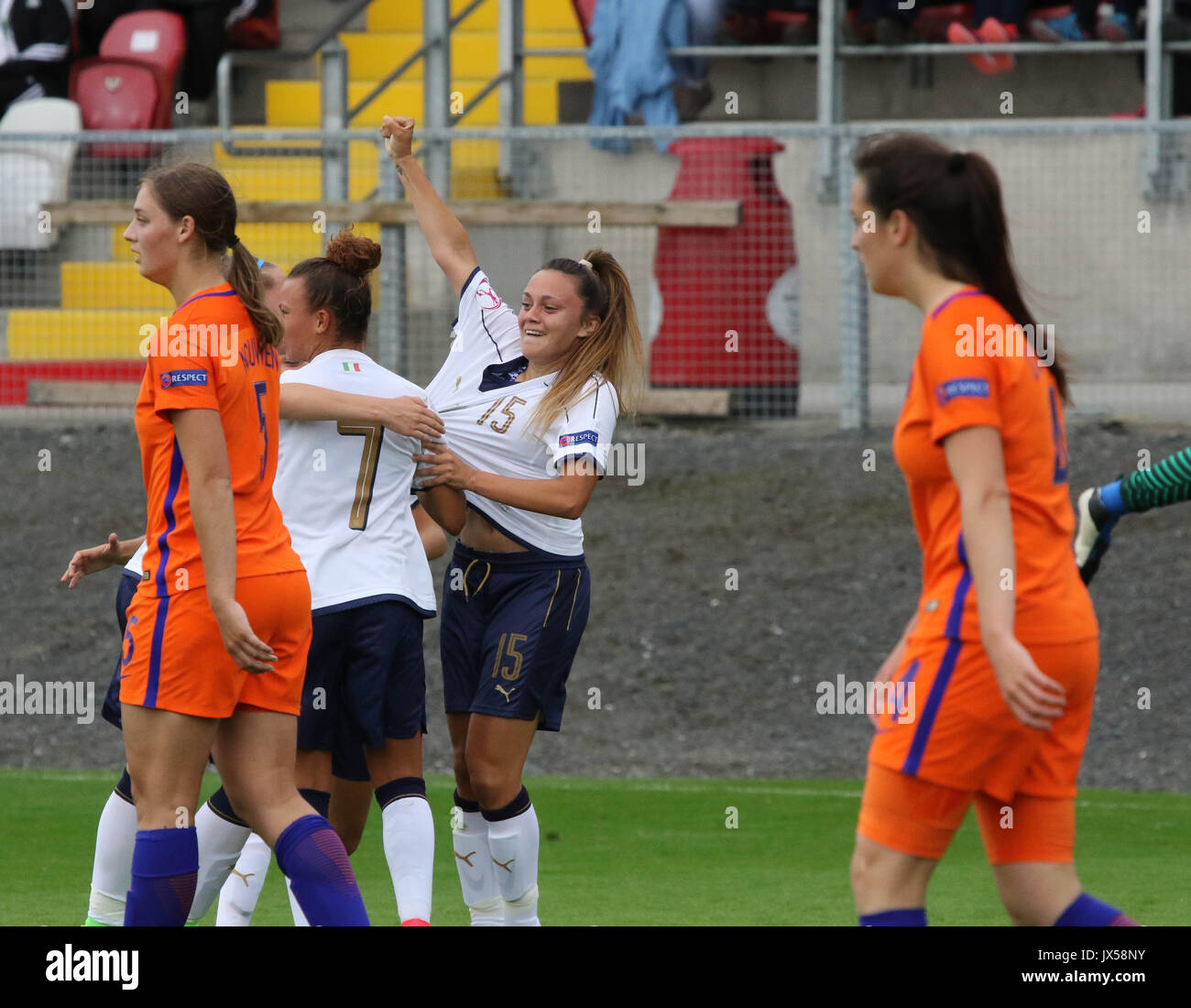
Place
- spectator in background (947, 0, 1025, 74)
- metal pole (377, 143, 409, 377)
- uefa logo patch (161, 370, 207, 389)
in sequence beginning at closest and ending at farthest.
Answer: uefa logo patch (161, 370, 207, 389), metal pole (377, 143, 409, 377), spectator in background (947, 0, 1025, 74)

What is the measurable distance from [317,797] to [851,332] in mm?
8139

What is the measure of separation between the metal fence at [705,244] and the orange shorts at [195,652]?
345 inches

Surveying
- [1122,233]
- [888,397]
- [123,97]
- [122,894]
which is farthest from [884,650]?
[123,97]

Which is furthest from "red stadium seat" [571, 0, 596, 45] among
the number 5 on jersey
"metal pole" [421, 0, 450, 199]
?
the number 5 on jersey

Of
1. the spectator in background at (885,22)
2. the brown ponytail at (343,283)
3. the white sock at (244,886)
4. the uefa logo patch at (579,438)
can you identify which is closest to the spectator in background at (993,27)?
the spectator in background at (885,22)

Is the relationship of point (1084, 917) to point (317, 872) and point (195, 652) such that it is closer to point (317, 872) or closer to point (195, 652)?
point (317, 872)

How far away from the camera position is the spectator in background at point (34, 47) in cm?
1711

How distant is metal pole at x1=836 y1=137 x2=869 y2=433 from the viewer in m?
12.8

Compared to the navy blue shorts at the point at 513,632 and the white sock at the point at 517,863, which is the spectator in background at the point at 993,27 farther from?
the white sock at the point at 517,863

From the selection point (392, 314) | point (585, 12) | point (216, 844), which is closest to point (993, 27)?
point (585, 12)

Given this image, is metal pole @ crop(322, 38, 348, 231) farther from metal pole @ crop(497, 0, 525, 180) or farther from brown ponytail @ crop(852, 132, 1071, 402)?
brown ponytail @ crop(852, 132, 1071, 402)

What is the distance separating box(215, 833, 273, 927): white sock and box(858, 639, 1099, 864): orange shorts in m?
2.33

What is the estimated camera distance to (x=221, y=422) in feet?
14.1

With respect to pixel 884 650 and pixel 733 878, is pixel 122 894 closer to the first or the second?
pixel 733 878
